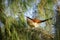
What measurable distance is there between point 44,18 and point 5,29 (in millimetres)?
318

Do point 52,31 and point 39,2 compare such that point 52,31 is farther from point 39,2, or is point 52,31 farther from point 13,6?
point 13,6

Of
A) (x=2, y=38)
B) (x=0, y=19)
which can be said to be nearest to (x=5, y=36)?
(x=2, y=38)

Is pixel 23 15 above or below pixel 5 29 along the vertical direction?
above

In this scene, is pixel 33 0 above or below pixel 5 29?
above

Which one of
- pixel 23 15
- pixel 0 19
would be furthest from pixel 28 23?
pixel 0 19

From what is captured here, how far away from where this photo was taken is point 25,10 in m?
1.42

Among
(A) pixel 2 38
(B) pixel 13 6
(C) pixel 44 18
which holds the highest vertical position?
(B) pixel 13 6

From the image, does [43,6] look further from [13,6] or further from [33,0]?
[13,6]

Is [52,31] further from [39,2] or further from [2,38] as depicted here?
[2,38]

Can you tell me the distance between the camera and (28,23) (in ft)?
4.97

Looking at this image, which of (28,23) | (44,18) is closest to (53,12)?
(44,18)

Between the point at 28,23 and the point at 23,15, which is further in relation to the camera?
the point at 28,23

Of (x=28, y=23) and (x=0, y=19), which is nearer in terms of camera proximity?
(x=0, y=19)

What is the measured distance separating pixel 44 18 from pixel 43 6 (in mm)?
94
